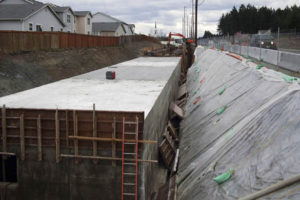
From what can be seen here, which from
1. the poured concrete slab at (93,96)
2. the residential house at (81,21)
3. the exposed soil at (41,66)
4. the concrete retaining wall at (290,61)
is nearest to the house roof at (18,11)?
the exposed soil at (41,66)

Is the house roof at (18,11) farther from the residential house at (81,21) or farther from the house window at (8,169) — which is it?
the house window at (8,169)

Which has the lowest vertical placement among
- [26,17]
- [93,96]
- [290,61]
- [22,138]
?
[22,138]

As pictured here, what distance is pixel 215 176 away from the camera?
7648 millimetres

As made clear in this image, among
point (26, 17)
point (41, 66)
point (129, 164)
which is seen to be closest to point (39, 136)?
point (129, 164)

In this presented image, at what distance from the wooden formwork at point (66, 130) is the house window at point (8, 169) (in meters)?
0.28

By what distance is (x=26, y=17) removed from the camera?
3884 centimetres

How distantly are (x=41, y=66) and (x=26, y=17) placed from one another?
1523 cm

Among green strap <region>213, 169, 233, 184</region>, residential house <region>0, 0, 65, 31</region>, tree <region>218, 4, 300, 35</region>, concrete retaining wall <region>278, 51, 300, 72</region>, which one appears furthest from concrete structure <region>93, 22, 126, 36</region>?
green strap <region>213, 169, 233, 184</region>

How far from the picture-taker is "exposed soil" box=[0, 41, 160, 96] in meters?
22.5

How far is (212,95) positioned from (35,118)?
8.73 m

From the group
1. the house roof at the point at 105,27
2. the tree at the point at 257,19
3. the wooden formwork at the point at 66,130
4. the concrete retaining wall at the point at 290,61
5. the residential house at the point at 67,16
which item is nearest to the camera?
the wooden formwork at the point at 66,130

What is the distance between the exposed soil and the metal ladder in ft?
47.9

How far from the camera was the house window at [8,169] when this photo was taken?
30.2 ft

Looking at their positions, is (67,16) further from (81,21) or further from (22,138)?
(22,138)
